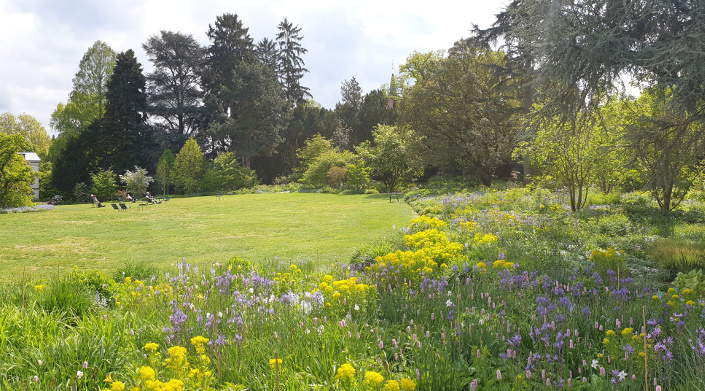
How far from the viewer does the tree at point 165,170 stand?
27.4 meters

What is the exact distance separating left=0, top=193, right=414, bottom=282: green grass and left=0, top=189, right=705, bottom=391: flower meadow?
1637 mm

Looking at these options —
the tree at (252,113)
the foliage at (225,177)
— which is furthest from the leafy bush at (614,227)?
the tree at (252,113)

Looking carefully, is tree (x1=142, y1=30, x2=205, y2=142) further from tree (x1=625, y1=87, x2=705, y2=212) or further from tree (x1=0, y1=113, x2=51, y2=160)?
tree (x1=625, y1=87, x2=705, y2=212)

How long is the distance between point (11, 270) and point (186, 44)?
104 feet

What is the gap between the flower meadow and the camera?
210cm

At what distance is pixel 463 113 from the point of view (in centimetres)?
2025

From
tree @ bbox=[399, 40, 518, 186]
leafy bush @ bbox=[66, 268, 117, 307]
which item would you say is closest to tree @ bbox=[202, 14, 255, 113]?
tree @ bbox=[399, 40, 518, 186]

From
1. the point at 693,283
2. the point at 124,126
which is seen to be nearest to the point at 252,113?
the point at 124,126

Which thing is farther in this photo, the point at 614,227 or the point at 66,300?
the point at 614,227

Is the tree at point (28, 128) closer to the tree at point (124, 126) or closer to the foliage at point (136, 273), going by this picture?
the tree at point (124, 126)

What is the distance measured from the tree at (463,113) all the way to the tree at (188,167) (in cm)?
1535

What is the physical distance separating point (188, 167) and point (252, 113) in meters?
6.75

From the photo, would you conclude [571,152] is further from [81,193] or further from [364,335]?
[81,193]

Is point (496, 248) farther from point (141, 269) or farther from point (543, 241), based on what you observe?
point (141, 269)
